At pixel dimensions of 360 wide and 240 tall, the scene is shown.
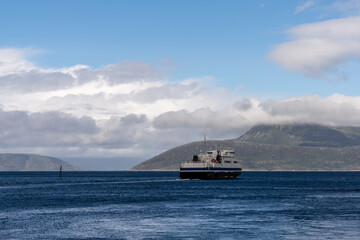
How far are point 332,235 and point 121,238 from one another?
24928 millimetres

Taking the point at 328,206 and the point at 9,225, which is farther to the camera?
the point at 328,206

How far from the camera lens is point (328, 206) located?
320ft

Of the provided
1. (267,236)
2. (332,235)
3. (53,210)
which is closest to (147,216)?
(53,210)

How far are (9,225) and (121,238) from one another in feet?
67.1

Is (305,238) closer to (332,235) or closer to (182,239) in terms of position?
(332,235)

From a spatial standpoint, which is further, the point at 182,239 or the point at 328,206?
the point at 328,206

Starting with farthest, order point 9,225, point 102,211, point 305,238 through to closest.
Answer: point 102,211, point 9,225, point 305,238

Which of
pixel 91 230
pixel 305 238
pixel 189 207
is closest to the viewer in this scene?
pixel 305 238

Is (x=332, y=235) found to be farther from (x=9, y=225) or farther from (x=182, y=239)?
(x=9, y=225)

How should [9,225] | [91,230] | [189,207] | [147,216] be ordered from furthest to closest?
[189,207], [147,216], [9,225], [91,230]

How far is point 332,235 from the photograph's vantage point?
59062 millimetres

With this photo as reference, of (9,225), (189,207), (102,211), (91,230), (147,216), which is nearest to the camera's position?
(91,230)

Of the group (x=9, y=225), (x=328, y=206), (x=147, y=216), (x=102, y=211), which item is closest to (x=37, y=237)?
(x=9, y=225)

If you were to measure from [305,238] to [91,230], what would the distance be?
27.0 meters
